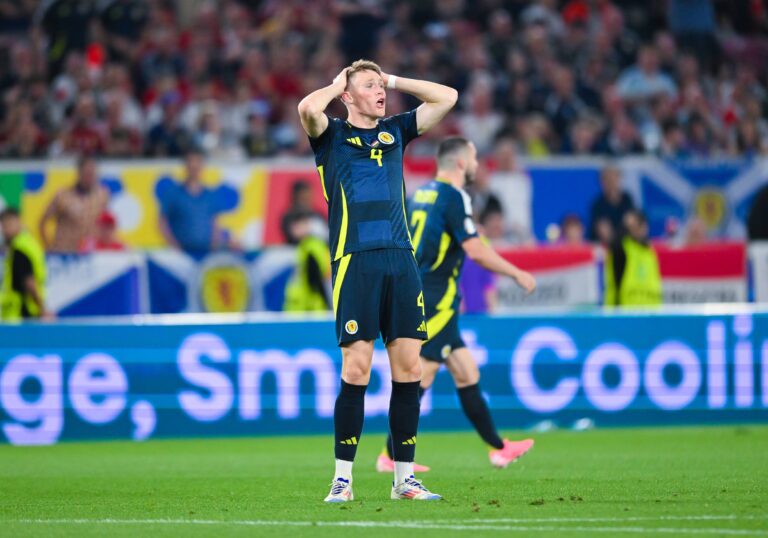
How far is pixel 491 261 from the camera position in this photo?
9891 mm

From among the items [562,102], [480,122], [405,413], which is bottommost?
[405,413]

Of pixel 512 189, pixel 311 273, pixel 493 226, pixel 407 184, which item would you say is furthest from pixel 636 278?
pixel 311 273

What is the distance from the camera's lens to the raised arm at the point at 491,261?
9.67 meters

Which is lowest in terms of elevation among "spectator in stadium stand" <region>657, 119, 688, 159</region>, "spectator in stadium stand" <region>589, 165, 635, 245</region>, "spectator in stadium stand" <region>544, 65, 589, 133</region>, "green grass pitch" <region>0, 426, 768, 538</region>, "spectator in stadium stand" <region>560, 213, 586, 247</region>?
"green grass pitch" <region>0, 426, 768, 538</region>

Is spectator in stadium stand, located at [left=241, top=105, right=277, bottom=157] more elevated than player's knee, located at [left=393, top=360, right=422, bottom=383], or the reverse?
spectator in stadium stand, located at [left=241, top=105, right=277, bottom=157]

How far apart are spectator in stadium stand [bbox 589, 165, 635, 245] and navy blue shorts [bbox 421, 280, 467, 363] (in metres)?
7.69

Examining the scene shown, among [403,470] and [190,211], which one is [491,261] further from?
[190,211]

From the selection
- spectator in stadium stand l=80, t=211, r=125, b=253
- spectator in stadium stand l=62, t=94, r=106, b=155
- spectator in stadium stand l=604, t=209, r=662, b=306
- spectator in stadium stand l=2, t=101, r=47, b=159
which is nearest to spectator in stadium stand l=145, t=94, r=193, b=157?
spectator in stadium stand l=62, t=94, r=106, b=155

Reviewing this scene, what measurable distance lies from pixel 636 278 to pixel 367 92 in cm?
838

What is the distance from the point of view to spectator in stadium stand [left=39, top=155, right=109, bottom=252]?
1719 centimetres

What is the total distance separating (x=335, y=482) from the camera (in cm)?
796

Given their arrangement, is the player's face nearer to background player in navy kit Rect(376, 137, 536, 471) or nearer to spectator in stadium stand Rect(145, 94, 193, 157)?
background player in navy kit Rect(376, 137, 536, 471)

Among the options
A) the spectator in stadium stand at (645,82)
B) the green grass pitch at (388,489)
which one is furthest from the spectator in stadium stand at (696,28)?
the green grass pitch at (388,489)

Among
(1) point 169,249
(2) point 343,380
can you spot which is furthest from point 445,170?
(1) point 169,249
